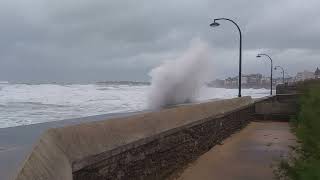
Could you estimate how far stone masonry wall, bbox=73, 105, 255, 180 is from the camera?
6.18 m

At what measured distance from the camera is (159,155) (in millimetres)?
8711

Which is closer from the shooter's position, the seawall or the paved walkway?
the seawall

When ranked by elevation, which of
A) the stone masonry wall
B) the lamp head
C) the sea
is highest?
the lamp head

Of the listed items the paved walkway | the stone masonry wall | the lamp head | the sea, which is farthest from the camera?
the sea

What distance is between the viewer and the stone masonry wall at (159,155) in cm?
618

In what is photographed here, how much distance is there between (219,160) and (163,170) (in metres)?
3.86

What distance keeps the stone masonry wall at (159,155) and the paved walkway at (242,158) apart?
32 cm

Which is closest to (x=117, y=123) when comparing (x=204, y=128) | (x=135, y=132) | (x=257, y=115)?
(x=135, y=132)

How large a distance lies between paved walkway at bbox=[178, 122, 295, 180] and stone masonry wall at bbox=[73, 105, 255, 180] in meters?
0.32

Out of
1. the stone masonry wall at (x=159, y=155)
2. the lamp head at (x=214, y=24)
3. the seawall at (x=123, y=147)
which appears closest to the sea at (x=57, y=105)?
the lamp head at (x=214, y=24)

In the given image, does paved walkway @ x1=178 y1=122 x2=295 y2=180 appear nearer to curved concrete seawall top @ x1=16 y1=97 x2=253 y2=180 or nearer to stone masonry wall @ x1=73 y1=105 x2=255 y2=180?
stone masonry wall @ x1=73 y1=105 x2=255 y2=180

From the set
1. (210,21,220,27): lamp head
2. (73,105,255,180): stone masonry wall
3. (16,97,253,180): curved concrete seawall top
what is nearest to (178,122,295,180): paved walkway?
(73,105,255,180): stone masonry wall

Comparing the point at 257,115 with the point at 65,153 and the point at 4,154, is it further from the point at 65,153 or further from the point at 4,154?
the point at 65,153

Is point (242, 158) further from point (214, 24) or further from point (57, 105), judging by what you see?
point (57, 105)
